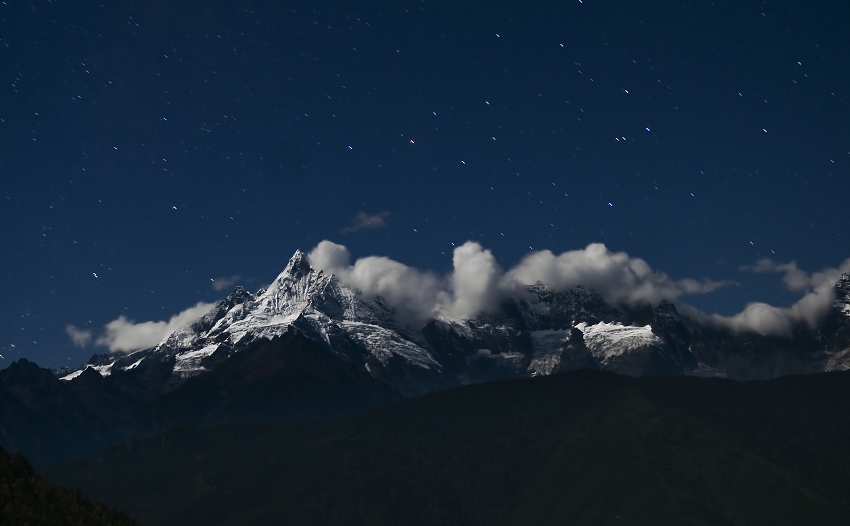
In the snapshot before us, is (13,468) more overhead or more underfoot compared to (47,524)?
more overhead

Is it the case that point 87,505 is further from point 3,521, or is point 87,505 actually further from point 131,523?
point 3,521

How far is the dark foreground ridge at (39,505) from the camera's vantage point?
177 metres

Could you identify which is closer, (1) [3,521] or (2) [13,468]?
(1) [3,521]

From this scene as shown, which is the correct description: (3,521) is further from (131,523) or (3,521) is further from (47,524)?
(131,523)

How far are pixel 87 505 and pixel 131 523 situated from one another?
9.48 metres

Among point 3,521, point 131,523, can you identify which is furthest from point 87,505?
point 3,521

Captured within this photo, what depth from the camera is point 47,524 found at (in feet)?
585

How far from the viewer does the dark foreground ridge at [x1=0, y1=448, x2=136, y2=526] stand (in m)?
177

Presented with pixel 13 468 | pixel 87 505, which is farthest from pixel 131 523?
pixel 13 468

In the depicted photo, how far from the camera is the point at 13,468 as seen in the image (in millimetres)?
193125

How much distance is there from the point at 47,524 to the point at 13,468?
20.0 metres

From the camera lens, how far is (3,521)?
6786 inches

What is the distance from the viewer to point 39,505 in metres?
183

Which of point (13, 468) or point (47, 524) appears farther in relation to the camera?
point (13, 468)
